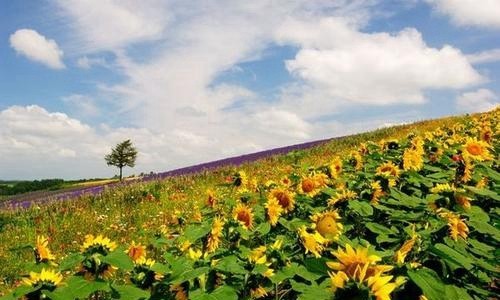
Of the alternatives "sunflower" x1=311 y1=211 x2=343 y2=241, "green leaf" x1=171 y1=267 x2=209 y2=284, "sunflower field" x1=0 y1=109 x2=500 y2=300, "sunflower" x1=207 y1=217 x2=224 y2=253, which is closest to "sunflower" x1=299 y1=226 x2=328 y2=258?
"sunflower field" x1=0 y1=109 x2=500 y2=300

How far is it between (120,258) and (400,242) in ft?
5.74

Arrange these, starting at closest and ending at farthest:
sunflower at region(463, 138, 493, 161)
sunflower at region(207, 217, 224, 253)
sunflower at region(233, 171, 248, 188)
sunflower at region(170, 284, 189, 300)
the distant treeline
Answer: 1. sunflower at region(170, 284, 189, 300)
2. sunflower at region(207, 217, 224, 253)
3. sunflower at region(233, 171, 248, 188)
4. sunflower at region(463, 138, 493, 161)
5. the distant treeline

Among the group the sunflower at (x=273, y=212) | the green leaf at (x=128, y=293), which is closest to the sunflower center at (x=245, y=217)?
the sunflower at (x=273, y=212)

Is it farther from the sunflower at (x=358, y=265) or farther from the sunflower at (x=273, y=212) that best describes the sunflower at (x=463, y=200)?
the sunflower at (x=358, y=265)

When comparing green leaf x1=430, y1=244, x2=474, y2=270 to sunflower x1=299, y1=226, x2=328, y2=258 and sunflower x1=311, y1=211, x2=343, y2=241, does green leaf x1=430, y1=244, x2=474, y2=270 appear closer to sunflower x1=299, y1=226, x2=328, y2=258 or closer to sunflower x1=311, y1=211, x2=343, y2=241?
sunflower x1=299, y1=226, x2=328, y2=258

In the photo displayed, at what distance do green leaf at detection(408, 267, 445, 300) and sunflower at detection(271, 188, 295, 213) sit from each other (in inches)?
87.5

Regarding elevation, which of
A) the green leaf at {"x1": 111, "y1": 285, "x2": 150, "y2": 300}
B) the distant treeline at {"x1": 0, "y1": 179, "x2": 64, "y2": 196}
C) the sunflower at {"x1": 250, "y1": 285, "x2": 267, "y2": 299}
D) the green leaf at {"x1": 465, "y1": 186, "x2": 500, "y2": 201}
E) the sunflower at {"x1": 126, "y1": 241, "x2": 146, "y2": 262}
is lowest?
Result: the sunflower at {"x1": 250, "y1": 285, "x2": 267, "y2": 299}

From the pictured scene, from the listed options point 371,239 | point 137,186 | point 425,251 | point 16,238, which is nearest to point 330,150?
point 137,186

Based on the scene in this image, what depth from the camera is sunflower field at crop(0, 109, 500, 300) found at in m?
2.51

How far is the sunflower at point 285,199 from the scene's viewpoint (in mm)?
4703

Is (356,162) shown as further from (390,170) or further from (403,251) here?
(403,251)

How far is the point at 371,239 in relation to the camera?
4.41 m

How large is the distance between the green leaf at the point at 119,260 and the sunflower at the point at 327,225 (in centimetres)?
148

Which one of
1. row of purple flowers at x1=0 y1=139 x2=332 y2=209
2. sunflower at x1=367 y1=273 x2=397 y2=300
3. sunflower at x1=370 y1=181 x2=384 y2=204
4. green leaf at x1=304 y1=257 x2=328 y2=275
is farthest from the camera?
row of purple flowers at x1=0 y1=139 x2=332 y2=209
